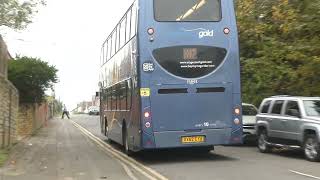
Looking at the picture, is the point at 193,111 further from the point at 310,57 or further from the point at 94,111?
the point at 94,111

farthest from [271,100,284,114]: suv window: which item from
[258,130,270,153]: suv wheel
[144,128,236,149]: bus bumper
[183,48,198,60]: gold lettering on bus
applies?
[183,48,198,60]: gold lettering on bus

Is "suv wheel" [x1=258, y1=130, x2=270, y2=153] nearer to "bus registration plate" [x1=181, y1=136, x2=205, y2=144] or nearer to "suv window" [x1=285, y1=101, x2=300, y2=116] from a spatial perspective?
"suv window" [x1=285, y1=101, x2=300, y2=116]

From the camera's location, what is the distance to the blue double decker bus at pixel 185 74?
52.0 feet

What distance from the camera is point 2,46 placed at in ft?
69.3

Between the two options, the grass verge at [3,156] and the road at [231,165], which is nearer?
the road at [231,165]

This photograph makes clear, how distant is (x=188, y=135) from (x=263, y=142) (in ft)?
13.6

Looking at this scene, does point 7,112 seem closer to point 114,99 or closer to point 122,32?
point 114,99

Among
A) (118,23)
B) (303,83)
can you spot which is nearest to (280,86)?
(303,83)

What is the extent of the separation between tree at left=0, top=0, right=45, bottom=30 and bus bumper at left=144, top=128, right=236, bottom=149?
31.9 feet

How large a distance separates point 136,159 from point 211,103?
3150mm

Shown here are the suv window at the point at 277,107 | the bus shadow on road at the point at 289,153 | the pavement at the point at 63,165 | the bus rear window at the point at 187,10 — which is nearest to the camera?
the pavement at the point at 63,165

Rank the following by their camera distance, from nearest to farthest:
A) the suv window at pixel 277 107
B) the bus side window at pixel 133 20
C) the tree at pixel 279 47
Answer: the bus side window at pixel 133 20
the suv window at pixel 277 107
the tree at pixel 279 47

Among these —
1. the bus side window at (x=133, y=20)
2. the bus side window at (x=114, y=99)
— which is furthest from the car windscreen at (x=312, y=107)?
the bus side window at (x=114, y=99)

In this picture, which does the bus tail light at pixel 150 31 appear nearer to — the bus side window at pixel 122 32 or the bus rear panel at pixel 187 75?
the bus rear panel at pixel 187 75
